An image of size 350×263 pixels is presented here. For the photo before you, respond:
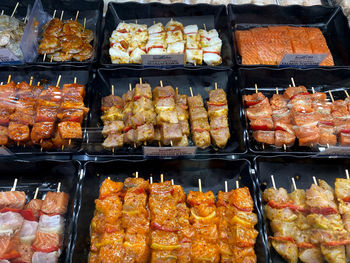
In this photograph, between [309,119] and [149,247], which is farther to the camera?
[309,119]

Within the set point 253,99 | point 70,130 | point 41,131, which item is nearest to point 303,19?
point 253,99

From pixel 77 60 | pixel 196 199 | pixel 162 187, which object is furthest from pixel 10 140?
pixel 196 199

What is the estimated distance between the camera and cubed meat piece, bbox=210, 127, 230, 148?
3.79 m

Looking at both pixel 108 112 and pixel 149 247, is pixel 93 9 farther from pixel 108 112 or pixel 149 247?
pixel 149 247

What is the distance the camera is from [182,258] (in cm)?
284

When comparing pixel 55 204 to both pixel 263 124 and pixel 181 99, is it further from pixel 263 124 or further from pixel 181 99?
pixel 263 124

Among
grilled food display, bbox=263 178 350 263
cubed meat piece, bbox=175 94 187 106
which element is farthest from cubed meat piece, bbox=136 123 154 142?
grilled food display, bbox=263 178 350 263

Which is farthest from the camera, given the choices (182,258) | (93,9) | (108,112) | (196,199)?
(93,9)

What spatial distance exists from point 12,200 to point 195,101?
2641 mm

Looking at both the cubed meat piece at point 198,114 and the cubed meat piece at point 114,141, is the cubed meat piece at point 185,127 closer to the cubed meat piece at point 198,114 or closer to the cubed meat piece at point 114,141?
the cubed meat piece at point 198,114

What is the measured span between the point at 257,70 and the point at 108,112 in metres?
2.35

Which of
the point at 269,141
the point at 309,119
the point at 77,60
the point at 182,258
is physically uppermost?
the point at 77,60

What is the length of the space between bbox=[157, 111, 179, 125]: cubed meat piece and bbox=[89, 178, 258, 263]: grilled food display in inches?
35.8

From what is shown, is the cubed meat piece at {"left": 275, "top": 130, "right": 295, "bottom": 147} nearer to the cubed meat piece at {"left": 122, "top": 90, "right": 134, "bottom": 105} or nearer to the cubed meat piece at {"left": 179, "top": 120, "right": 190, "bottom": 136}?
the cubed meat piece at {"left": 179, "top": 120, "right": 190, "bottom": 136}
